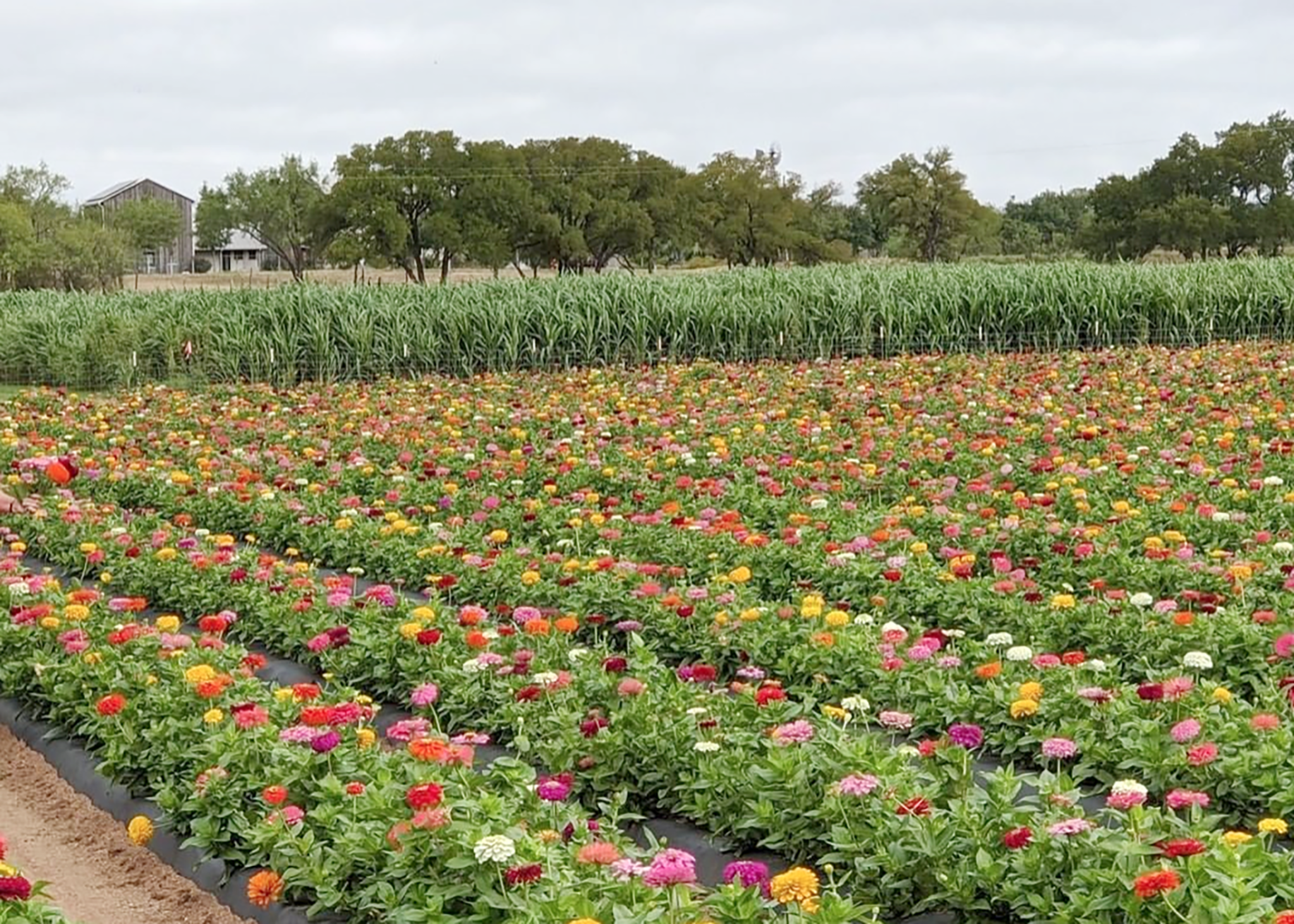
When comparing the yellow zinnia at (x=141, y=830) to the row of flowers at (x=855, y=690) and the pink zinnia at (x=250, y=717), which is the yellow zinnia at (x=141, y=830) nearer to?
the pink zinnia at (x=250, y=717)

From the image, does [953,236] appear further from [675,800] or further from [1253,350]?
[675,800]

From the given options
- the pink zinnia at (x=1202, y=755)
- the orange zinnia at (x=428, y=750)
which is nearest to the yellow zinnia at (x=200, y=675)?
the orange zinnia at (x=428, y=750)

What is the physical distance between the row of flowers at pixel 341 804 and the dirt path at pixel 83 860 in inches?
5.9

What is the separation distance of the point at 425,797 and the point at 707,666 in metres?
1.29

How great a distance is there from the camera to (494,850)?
8.54 feet

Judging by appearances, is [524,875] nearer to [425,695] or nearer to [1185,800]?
[425,695]

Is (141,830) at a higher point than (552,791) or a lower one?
lower

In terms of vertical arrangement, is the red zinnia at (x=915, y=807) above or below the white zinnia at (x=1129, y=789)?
below

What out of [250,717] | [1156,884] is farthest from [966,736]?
[250,717]

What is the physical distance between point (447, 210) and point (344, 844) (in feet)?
177

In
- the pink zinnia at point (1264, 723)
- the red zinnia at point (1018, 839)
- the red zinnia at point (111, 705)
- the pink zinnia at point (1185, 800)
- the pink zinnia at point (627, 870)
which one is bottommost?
the red zinnia at point (111, 705)

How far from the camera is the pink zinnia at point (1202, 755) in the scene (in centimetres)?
297

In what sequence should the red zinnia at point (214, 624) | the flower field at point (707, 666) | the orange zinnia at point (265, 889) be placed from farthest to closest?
1. the red zinnia at point (214, 624)
2. the orange zinnia at point (265, 889)
3. the flower field at point (707, 666)

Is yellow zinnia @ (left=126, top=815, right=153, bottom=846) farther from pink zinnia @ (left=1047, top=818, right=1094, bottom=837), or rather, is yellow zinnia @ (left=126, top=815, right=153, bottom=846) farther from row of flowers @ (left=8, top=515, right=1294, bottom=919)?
pink zinnia @ (left=1047, top=818, right=1094, bottom=837)
